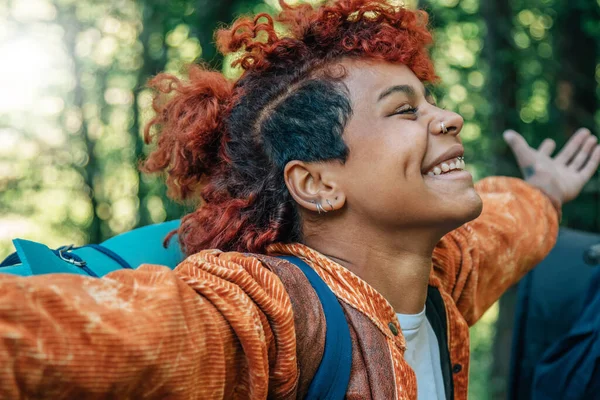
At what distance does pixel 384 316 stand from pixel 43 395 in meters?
0.82

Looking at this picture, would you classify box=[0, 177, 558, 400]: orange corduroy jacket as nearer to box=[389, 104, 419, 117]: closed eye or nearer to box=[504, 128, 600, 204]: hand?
box=[389, 104, 419, 117]: closed eye

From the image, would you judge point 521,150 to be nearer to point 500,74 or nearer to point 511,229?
point 511,229

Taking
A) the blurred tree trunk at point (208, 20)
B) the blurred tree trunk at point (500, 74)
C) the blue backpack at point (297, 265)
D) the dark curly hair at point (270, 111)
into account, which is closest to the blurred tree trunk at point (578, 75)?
the blurred tree trunk at point (500, 74)

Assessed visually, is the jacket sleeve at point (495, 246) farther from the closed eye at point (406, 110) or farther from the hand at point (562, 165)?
the closed eye at point (406, 110)

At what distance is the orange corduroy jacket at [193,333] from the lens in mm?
816

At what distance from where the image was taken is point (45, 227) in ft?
18.4

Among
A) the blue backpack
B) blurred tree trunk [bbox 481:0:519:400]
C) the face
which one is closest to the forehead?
the face

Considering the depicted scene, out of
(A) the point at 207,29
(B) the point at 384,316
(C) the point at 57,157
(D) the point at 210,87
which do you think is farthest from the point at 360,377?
(C) the point at 57,157

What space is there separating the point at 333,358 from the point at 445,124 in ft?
2.10

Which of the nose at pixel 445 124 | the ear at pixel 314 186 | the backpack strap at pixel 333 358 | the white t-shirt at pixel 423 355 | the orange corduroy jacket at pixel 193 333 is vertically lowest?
the white t-shirt at pixel 423 355

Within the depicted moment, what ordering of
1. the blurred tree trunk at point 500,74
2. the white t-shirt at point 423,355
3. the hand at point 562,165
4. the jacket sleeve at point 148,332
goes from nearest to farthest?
the jacket sleeve at point 148,332, the white t-shirt at point 423,355, the hand at point 562,165, the blurred tree trunk at point 500,74

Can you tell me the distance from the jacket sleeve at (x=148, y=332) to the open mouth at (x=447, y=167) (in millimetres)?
537

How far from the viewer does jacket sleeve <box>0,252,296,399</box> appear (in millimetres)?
806

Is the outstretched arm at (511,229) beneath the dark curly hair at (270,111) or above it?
beneath
